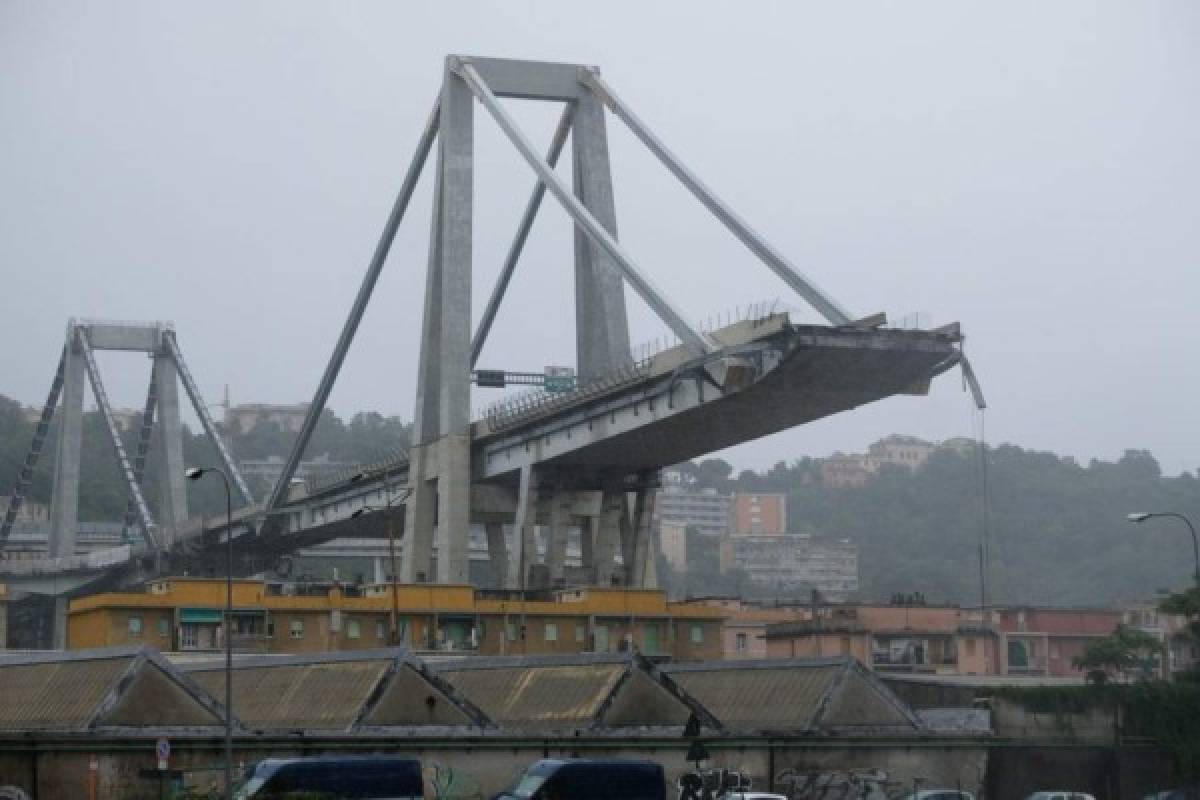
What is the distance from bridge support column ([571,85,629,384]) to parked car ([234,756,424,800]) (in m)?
61.9

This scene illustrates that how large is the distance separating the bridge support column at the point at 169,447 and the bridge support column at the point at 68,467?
22.0 ft

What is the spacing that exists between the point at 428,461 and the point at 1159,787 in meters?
56.0

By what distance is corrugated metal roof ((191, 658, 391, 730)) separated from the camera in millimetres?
55531

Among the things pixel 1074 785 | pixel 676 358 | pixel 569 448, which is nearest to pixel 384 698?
pixel 1074 785

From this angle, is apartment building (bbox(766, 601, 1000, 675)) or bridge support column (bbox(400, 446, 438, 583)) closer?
apartment building (bbox(766, 601, 1000, 675))

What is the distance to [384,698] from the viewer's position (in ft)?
181

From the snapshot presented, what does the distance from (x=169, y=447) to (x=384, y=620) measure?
3529 inches

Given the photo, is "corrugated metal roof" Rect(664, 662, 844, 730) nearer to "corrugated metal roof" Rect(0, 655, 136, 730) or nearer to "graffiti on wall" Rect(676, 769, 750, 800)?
"graffiti on wall" Rect(676, 769, 750, 800)

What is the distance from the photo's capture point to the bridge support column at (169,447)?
16838 centimetres

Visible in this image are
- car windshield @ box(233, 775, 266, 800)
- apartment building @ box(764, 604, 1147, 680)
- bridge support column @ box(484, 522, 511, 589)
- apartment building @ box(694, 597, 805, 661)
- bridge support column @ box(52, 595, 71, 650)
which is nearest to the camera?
car windshield @ box(233, 775, 266, 800)

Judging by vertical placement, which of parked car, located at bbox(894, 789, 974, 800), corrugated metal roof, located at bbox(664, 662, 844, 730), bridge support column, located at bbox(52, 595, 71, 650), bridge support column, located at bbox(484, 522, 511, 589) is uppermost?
bridge support column, located at bbox(484, 522, 511, 589)

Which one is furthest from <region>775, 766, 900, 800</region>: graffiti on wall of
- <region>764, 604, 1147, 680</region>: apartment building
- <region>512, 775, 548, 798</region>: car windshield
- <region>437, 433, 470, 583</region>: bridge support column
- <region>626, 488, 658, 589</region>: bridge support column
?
<region>626, 488, 658, 589</region>: bridge support column

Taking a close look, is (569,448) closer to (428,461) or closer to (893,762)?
(428,461)

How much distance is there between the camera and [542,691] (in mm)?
57719
